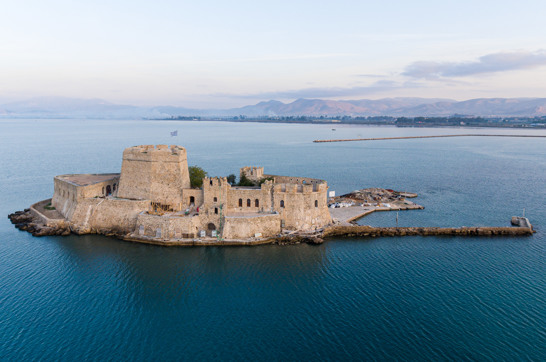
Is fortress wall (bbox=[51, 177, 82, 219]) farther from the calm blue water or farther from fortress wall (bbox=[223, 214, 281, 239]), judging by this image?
fortress wall (bbox=[223, 214, 281, 239])

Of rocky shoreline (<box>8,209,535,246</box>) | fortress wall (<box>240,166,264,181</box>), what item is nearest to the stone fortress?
rocky shoreline (<box>8,209,535,246</box>)

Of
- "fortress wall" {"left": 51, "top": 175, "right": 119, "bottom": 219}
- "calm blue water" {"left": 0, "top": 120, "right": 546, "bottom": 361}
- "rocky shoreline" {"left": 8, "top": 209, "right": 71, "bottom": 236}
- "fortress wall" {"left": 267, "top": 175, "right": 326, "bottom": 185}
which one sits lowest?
"calm blue water" {"left": 0, "top": 120, "right": 546, "bottom": 361}

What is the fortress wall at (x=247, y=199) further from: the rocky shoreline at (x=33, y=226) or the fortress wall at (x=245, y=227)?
the rocky shoreline at (x=33, y=226)

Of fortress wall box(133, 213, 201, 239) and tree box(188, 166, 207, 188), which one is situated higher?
tree box(188, 166, 207, 188)

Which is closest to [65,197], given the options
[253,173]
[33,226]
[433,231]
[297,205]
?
[33,226]

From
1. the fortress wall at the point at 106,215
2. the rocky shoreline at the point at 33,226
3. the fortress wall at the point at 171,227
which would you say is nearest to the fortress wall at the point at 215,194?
the fortress wall at the point at 171,227

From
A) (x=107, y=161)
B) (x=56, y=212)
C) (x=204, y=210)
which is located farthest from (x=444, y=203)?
(x=107, y=161)

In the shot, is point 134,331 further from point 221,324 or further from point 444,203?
point 444,203

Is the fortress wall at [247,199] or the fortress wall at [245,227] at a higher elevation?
the fortress wall at [247,199]
